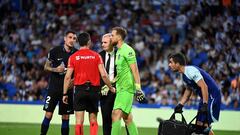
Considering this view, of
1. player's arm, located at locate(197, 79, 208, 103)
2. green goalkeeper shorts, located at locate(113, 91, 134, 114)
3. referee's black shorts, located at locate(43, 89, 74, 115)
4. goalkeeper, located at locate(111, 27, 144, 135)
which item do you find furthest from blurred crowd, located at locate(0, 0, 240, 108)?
player's arm, located at locate(197, 79, 208, 103)

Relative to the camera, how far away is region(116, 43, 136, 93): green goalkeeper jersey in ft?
39.5

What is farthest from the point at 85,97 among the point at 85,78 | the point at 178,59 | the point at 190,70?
the point at 190,70

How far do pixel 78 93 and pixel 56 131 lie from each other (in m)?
5.67

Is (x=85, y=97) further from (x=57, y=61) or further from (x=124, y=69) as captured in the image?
(x=57, y=61)

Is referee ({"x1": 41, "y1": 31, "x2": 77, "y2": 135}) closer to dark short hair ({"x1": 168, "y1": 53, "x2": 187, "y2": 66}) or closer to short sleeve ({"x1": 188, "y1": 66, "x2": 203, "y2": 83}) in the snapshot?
dark short hair ({"x1": 168, "y1": 53, "x2": 187, "y2": 66})

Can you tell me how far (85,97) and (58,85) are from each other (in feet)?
5.85

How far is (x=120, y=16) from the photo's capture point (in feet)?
89.7

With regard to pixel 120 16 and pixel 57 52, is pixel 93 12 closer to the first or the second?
pixel 120 16

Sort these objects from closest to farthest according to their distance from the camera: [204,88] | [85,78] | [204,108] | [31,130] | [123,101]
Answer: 1. [204,108]
2. [204,88]
3. [123,101]
4. [85,78]
5. [31,130]

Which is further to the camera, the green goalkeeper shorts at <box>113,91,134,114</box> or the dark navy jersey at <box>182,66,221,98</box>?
the green goalkeeper shorts at <box>113,91,134,114</box>

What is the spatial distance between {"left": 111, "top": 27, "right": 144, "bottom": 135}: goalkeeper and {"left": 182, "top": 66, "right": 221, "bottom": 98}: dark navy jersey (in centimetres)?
96

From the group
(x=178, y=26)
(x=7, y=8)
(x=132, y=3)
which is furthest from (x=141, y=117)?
(x=7, y=8)

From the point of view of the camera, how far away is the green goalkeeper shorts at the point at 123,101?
468 inches

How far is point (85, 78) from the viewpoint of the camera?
12.1m
